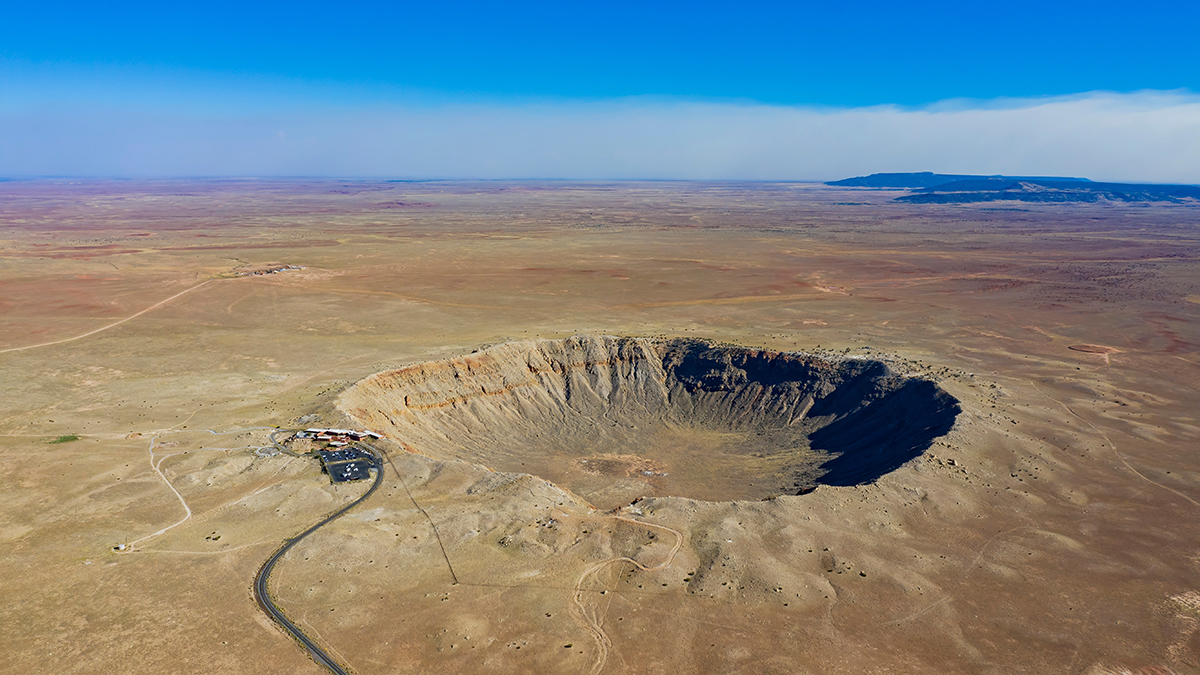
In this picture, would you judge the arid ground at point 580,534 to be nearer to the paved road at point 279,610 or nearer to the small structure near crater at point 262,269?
the paved road at point 279,610

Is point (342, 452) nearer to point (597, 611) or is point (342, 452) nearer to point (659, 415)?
point (597, 611)

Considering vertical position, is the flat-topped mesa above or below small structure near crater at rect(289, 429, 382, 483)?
below

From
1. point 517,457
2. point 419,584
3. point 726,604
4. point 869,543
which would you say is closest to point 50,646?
point 419,584

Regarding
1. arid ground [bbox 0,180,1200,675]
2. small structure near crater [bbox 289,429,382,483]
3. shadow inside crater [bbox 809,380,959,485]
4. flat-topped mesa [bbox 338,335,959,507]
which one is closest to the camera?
arid ground [bbox 0,180,1200,675]

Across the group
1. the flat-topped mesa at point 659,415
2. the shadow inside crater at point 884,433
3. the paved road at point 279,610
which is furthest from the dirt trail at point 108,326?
the shadow inside crater at point 884,433

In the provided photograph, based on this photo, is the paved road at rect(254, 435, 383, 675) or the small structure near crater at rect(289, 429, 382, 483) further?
the small structure near crater at rect(289, 429, 382, 483)

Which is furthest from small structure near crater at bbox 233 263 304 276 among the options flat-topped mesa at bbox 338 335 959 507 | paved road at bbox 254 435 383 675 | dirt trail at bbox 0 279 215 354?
paved road at bbox 254 435 383 675

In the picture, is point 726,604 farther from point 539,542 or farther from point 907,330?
point 907,330

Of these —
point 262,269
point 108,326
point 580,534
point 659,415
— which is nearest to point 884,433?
point 659,415

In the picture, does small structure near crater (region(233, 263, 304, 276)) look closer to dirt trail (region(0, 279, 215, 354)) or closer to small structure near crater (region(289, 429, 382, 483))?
dirt trail (region(0, 279, 215, 354))
